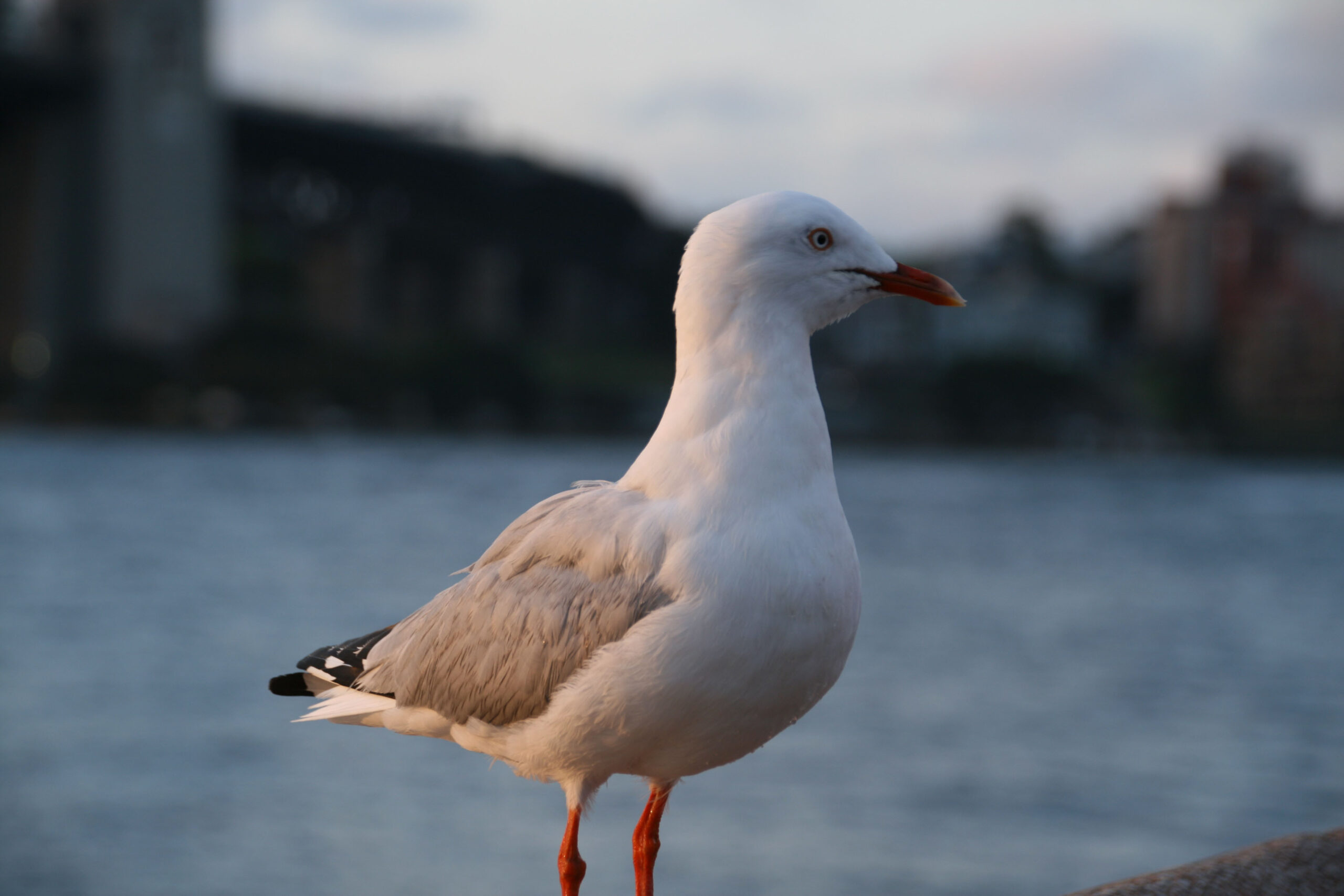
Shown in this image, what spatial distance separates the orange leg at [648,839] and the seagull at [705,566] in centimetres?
1

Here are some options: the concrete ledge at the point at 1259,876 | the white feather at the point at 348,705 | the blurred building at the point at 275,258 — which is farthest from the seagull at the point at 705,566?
the blurred building at the point at 275,258

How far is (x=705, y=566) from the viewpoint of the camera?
8.60 ft

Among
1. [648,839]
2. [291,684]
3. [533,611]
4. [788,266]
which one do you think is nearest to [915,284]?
[788,266]

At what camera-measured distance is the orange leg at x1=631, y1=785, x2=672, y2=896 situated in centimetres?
303

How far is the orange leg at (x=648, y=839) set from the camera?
3.03 metres

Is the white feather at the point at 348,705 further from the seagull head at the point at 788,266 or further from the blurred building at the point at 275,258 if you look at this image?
the blurred building at the point at 275,258

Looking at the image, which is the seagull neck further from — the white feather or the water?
the water

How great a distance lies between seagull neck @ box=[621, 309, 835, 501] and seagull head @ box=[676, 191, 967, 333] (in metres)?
0.04

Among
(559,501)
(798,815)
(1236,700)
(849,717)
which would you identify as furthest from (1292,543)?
(559,501)

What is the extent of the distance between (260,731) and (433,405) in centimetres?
4759

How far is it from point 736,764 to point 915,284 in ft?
38.6

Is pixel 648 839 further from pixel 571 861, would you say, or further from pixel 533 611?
pixel 533 611

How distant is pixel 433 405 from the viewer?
60781 mm

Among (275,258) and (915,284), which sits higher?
(275,258)
